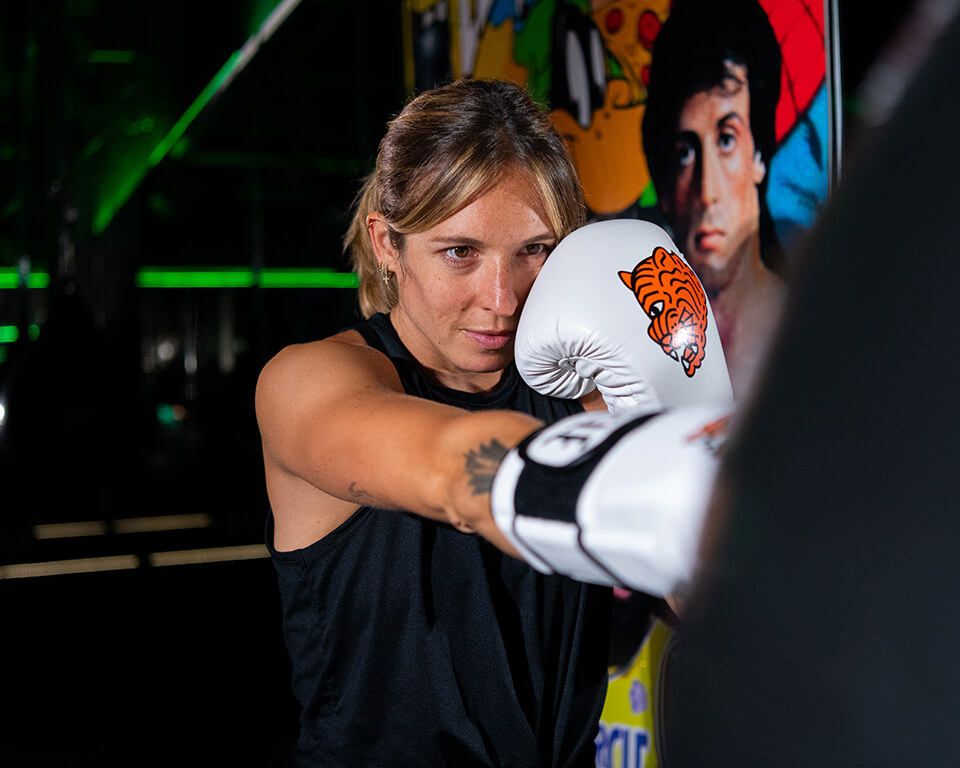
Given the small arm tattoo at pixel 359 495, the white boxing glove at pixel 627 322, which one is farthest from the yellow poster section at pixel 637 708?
the small arm tattoo at pixel 359 495

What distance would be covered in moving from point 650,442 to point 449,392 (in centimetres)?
74

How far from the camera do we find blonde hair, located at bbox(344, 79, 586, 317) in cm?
118

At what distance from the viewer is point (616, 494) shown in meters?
0.54

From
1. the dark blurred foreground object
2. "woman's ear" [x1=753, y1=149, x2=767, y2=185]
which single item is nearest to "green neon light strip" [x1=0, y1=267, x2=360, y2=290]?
"woman's ear" [x1=753, y1=149, x2=767, y2=185]

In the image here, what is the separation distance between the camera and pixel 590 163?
2164 millimetres

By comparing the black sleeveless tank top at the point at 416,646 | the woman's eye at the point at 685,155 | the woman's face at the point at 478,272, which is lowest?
the black sleeveless tank top at the point at 416,646

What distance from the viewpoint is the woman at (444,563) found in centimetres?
117

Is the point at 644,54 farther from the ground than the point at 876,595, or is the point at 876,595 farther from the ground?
the point at 644,54

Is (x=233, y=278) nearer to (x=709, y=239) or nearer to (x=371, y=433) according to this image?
(x=709, y=239)

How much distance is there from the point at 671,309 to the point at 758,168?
0.69 m

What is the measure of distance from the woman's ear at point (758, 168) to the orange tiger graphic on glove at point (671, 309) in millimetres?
620

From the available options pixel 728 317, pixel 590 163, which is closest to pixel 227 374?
pixel 590 163

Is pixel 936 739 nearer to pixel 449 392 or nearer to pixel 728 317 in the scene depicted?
pixel 449 392

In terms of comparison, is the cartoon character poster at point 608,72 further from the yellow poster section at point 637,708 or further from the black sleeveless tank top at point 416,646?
the yellow poster section at point 637,708
